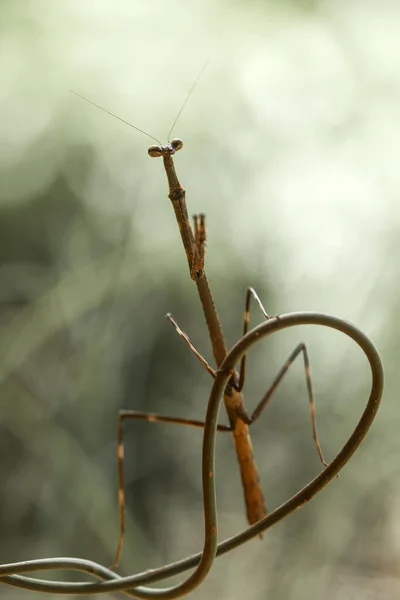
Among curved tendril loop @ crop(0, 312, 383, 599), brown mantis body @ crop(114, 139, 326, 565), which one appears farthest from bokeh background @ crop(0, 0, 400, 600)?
curved tendril loop @ crop(0, 312, 383, 599)

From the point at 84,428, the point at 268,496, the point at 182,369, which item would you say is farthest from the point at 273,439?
the point at 84,428

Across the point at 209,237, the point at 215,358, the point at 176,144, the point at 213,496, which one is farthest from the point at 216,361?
the point at 209,237

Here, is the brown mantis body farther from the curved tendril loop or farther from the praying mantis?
the curved tendril loop

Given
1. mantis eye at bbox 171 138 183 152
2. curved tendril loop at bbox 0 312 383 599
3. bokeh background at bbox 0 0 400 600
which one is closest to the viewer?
curved tendril loop at bbox 0 312 383 599

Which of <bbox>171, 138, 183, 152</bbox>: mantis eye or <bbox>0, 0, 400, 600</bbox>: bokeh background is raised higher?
<bbox>0, 0, 400, 600</bbox>: bokeh background

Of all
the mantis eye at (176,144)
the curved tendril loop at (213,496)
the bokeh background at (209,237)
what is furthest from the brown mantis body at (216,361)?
the bokeh background at (209,237)
